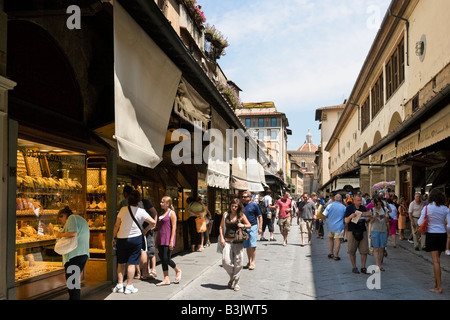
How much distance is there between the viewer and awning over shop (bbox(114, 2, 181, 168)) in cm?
528

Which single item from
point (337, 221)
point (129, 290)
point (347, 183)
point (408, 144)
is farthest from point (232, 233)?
point (347, 183)

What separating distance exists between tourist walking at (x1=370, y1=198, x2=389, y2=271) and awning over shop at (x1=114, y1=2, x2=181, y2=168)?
5011 mm

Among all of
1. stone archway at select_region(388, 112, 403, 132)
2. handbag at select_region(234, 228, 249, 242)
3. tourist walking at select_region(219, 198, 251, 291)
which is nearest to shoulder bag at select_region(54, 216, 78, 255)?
tourist walking at select_region(219, 198, 251, 291)

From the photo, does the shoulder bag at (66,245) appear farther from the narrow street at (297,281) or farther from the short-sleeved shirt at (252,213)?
the short-sleeved shirt at (252,213)

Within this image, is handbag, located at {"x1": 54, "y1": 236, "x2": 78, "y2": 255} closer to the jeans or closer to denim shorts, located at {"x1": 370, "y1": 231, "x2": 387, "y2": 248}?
the jeans

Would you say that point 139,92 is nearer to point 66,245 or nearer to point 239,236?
point 66,245

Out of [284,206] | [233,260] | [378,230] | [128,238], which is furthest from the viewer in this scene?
[284,206]

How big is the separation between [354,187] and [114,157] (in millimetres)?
27490

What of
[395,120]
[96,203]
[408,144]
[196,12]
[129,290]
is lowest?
[129,290]

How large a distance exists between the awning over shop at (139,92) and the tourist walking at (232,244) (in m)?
2.06

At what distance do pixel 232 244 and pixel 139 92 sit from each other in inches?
127

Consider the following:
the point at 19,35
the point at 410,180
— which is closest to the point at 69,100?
the point at 19,35

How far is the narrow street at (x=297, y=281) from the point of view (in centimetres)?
700

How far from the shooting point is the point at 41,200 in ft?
21.9
